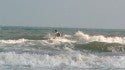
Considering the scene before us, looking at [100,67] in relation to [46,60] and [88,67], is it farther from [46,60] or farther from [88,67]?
[46,60]

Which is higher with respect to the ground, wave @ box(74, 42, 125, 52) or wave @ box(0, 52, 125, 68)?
wave @ box(0, 52, 125, 68)

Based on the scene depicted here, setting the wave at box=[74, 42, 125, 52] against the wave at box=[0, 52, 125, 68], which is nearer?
the wave at box=[0, 52, 125, 68]

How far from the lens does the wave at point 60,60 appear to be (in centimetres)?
1648

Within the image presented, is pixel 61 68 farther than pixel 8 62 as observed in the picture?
No

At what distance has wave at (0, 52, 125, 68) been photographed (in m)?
16.5

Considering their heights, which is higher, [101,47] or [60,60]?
[60,60]

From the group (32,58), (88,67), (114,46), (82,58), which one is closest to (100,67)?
(88,67)

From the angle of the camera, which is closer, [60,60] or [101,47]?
[60,60]

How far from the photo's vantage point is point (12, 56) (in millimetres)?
17328

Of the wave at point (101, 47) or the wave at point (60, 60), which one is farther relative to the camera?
the wave at point (101, 47)

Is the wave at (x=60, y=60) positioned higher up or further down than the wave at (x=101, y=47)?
higher up

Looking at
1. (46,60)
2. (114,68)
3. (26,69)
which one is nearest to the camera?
(26,69)

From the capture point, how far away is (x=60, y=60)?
17.1m

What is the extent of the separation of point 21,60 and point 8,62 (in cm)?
63
